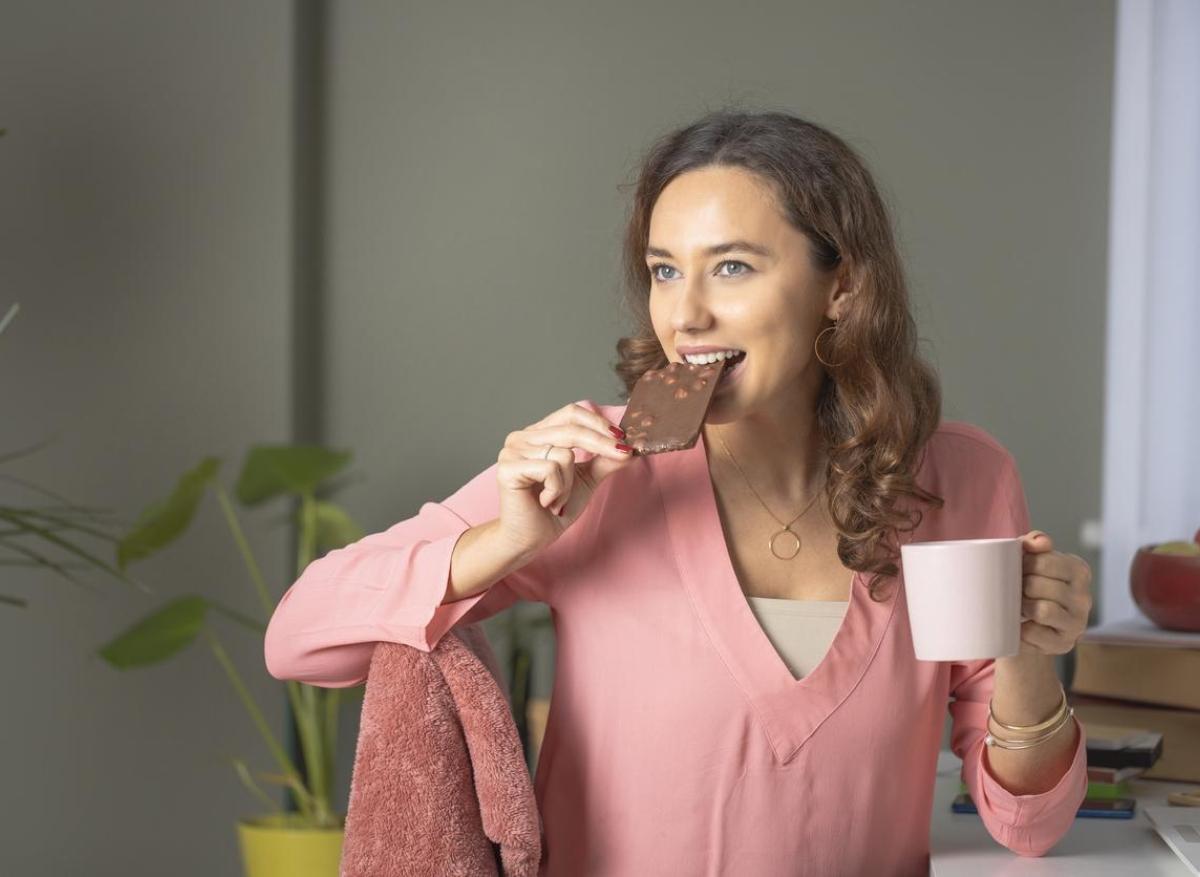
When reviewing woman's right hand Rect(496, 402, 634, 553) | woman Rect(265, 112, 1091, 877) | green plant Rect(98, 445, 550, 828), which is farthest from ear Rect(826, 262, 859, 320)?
green plant Rect(98, 445, 550, 828)

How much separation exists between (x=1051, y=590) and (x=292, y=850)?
7.22 feet

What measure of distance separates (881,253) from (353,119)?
2.30 metres

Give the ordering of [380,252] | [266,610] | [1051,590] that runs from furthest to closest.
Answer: [380,252], [266,610], [1051,590]

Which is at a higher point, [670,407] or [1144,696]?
[670,407]

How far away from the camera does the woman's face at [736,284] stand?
4.95ft

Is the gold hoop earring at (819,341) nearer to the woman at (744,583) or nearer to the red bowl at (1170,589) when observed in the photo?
the woman at (744,583)

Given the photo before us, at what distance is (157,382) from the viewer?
135 inches

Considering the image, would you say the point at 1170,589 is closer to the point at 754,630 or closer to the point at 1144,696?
the point at 1144,696

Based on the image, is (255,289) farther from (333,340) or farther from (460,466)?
(460,466)

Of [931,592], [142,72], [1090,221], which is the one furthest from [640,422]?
[142,72]

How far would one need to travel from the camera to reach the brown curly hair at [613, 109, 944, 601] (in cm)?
157

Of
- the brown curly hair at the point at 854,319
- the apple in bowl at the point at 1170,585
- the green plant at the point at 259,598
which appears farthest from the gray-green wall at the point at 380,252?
the brown curly hair at the point at 854,319

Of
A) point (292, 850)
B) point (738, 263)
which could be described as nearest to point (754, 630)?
point (738, 263)

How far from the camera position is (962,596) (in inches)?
48.0
